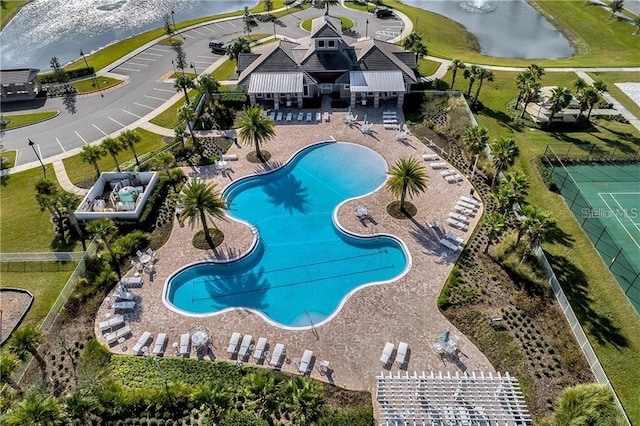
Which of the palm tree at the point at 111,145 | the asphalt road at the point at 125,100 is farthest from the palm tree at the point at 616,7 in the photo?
the palm tree at the point at 111,145

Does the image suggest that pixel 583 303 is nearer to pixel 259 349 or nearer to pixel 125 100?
pixel 259 349

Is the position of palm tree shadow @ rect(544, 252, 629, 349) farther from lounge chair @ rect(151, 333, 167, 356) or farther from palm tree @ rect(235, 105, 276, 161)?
lounge chair @ rect(151, 333, 167, 356)

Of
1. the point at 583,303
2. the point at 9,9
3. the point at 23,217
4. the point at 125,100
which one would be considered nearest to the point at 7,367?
the point at 23,217

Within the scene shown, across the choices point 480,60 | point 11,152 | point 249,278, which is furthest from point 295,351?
point 480,60

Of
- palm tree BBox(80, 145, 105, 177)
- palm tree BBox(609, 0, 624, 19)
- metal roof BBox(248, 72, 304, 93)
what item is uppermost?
palm tree BBox(609, 0, 624, 19)

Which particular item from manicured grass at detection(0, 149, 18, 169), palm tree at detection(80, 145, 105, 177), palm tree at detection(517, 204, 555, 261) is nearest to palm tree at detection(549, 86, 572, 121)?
palm tree at detection(517, 204, 555, 261)

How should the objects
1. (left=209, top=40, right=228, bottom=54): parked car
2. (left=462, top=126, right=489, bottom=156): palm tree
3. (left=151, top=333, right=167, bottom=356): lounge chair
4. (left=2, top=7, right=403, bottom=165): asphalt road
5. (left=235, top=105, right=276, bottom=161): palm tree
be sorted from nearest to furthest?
(left=151, top=333, right=167, bottom=356): lounge chair, (left=462, top=126, right=489, bottom=156): palm tree, (left=235, top=105, right=276, bottom=161): palm tree, (left=2, top=7, right=403, bottom=165): asphalt road, (left=209, top=40, right=228, bottom=54): parked car

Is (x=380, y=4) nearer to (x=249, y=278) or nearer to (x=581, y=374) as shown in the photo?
(x=249, y=278)

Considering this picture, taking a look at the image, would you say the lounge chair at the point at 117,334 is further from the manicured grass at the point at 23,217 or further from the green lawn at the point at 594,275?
the green lawn at the point at 594,275
